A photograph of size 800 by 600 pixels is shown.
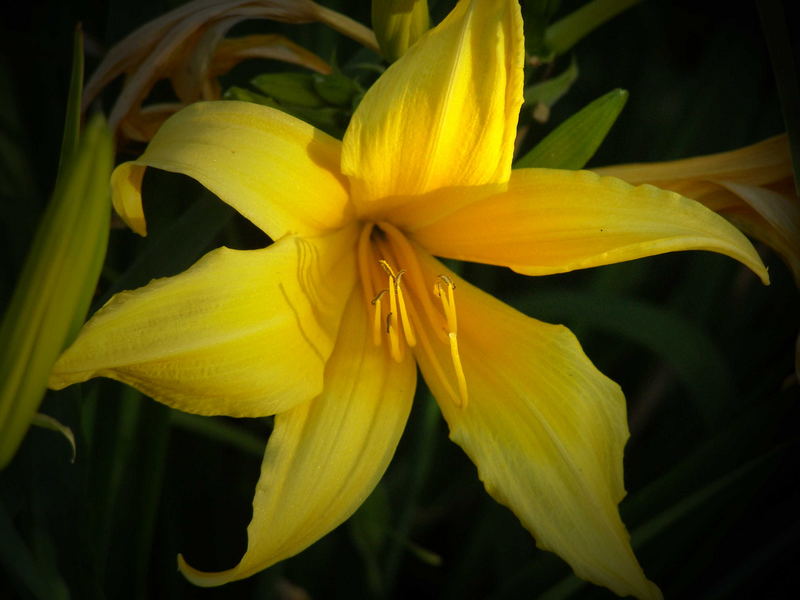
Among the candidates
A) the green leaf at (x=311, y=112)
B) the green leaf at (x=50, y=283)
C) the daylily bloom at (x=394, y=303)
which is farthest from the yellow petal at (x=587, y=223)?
the green leaf at (x=50, y=283)

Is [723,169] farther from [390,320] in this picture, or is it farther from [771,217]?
[390,320]

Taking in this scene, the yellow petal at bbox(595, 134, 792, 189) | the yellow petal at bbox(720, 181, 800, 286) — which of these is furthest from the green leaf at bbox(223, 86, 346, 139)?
the yellow petal at bbox(720, 181, 800, 286)

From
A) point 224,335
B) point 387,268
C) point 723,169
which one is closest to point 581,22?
point 723,169

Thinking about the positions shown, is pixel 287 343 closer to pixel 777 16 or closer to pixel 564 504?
pixel 564 504

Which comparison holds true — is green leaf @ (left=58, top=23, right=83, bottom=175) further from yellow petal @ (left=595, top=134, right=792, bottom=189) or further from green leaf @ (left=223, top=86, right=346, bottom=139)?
yellow petal @ (left=595, top=134, right=792, bottom=189)

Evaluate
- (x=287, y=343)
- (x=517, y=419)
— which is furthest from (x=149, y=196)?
(x=517, y=419)
